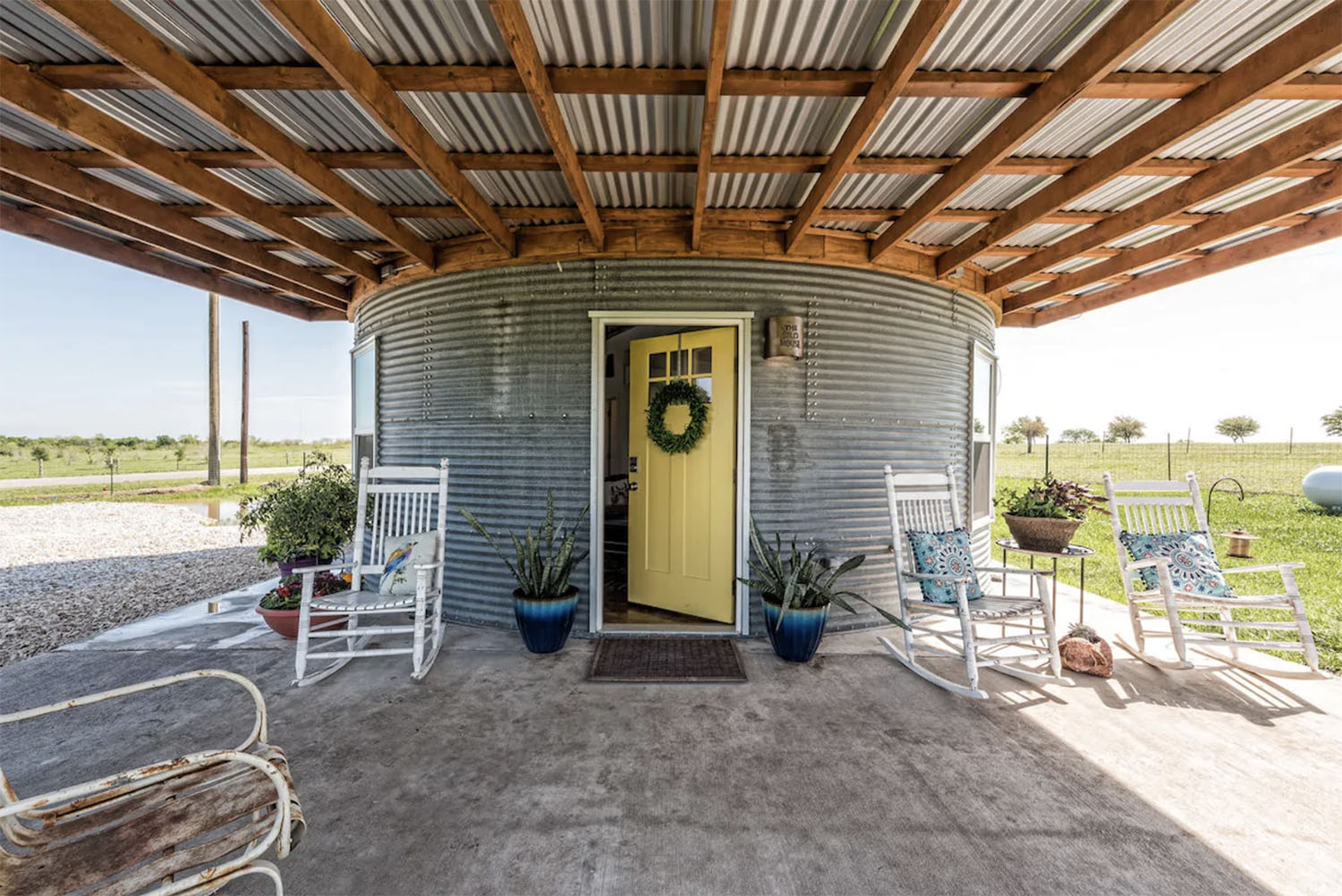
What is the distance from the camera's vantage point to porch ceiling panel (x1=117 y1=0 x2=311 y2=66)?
1897 millimetres

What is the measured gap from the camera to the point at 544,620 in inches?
138

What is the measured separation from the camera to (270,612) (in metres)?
3.68

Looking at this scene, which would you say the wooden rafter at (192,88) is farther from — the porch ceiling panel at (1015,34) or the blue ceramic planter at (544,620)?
the porch ceiling panel at (1015,34)

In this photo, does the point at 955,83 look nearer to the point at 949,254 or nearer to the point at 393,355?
the point at 949,254

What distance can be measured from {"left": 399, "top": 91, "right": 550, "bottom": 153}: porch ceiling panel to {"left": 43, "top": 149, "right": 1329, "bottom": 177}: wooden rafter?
0.07 metres

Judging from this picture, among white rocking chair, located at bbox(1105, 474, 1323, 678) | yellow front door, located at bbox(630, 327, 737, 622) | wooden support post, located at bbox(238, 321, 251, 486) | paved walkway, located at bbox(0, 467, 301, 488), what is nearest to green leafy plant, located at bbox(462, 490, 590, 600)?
yellow front door, located at bbox(630, 327, 737, 622)

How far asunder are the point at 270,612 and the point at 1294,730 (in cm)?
594

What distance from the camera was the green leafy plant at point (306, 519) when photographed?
13.6 ft

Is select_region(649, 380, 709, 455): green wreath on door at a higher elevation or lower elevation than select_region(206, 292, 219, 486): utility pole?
lower

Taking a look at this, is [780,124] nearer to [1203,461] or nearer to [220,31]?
[220,31]

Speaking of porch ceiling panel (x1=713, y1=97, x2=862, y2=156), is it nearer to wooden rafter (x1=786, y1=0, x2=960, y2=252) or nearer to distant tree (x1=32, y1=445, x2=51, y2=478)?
wooden rafter (x1=786, y1=0, x2=960, y2=252)

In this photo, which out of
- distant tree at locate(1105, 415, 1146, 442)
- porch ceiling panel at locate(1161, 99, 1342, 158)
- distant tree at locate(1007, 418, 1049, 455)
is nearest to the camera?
porch ceiling panel at locate(1161, 99, 1342, 158)

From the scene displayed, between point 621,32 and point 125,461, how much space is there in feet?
108

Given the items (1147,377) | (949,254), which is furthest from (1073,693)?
(1147,377)
